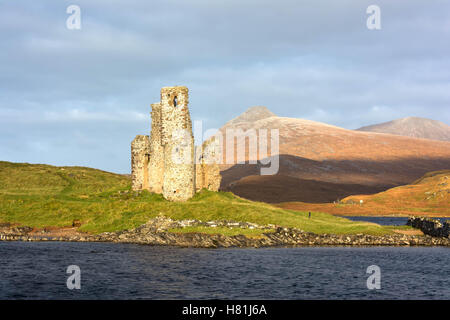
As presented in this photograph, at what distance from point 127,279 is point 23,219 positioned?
3019 cm

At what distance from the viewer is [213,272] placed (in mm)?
30750

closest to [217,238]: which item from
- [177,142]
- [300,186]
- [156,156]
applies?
[177,142]

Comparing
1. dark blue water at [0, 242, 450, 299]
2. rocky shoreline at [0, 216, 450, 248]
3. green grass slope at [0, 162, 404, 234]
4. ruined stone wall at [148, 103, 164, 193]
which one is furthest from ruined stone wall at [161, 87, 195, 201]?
dark blue water at [0, 242, 450, 299]

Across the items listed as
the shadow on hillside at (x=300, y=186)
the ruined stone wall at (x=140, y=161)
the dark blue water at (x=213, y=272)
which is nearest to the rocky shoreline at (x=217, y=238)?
the dark blue water at (x=213, y=272)

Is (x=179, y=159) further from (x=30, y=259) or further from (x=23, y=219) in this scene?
(x=30, y=259)

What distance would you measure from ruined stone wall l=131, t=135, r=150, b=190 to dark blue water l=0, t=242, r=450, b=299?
71.5 feet

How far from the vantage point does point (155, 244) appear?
44.3 m

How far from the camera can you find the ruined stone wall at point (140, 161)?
212 ft

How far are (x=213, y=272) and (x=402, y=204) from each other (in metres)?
102

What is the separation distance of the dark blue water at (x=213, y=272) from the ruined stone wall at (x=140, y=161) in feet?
71.5

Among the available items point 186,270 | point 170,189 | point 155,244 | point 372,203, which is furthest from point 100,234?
point 372,203

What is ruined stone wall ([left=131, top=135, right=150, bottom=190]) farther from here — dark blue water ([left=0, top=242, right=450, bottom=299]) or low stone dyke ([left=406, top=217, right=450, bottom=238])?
low stone dyke ([left=406, top=217, right=450, bottom=238])

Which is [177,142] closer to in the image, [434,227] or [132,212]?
[132,212]

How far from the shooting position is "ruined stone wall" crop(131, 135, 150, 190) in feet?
212
